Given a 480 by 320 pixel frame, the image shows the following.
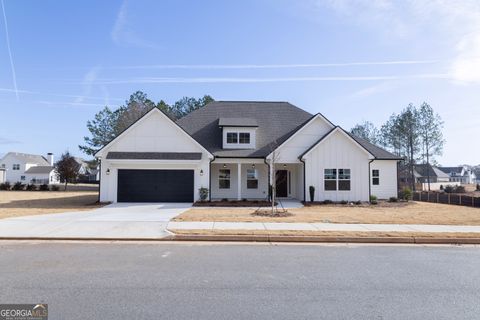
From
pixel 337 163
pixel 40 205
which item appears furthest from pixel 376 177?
pixel 40 205

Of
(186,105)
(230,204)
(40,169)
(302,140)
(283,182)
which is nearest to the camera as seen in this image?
(230,204)

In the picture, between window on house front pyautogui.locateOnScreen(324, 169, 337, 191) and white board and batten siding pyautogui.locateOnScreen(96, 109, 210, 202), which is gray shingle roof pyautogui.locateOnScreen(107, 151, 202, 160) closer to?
white board and batten siding pyautogui.locateOnScreen(96, 109, 210, 202)

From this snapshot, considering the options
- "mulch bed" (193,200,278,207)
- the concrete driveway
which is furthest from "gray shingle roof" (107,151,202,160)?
the concrete driveway

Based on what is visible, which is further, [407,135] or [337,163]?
[407,135]

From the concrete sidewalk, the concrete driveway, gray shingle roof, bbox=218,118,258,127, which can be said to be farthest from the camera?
gray shingle roof, bbox=218,118,258,127

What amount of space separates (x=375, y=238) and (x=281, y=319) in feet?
21.8

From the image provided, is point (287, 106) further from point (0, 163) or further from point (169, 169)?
point (0, 163)

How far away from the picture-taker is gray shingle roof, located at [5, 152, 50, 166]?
7350 cm

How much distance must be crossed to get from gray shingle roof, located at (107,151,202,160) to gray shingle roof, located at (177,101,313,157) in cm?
211

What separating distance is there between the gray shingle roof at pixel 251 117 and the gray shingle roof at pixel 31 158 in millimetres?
63306

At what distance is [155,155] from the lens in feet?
70.5

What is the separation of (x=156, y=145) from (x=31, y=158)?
69.5 m

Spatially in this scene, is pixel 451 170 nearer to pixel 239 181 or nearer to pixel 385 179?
pixel 385 179

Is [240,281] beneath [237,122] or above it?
beneath
